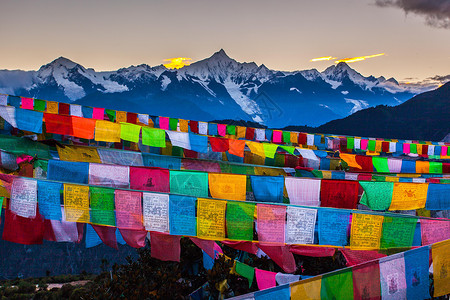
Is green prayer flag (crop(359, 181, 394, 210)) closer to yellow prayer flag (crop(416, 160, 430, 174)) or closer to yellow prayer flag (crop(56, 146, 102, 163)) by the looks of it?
yellow prayer flag (crop(416, 160, 430, 174))

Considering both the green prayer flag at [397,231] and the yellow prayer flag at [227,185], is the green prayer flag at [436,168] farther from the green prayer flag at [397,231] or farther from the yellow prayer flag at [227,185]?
the green prayer flag at [397,231]

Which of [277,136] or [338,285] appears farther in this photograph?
[277,136]

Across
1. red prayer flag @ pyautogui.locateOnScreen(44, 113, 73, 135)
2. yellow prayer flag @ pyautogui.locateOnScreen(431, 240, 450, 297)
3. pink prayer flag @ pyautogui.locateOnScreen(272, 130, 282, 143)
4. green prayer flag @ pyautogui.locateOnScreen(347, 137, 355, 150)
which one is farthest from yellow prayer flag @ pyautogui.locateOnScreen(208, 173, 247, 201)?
green prayer flag @ pyautogui.locateOnScreen(347, 137, 355, 150)

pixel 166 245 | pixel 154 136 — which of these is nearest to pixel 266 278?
pixel 166 245

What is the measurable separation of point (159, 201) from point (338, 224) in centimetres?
319

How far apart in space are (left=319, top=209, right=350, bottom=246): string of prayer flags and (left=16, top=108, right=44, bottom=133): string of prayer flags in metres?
9.26

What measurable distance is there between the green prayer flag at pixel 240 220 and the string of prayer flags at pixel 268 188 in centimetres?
202

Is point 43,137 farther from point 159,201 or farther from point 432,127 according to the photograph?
point 432,127

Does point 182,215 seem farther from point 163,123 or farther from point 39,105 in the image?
point 39,105

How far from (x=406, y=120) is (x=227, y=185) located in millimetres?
69718

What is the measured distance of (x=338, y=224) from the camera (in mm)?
6238

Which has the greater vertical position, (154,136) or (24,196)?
(154,136)

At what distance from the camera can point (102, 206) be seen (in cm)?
689

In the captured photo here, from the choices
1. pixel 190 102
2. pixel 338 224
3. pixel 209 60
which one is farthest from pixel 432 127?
pixel 209 60
